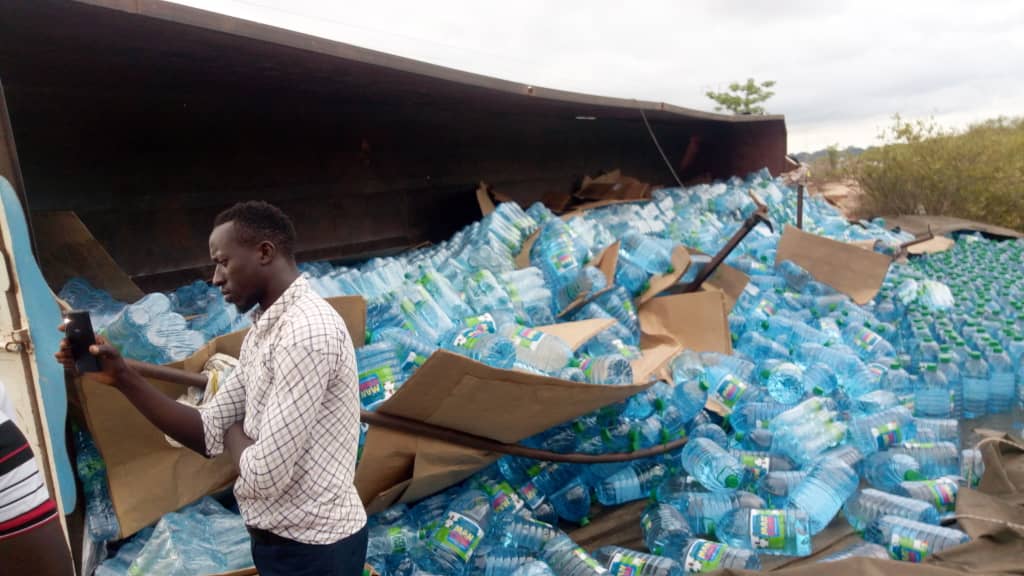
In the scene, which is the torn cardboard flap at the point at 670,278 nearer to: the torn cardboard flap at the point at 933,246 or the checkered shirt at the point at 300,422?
the checkered shirt at the point at 300,422

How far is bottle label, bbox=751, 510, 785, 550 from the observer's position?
2883 millimetres

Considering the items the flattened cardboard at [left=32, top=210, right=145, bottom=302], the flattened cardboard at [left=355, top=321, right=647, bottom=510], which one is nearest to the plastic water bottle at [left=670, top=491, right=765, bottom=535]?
the flattened cardboard at [left=355, top=321, right=647, bottom=510]

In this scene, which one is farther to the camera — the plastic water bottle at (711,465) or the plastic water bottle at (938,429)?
the plastic water bottle at (938,429)

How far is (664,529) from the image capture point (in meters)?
2.98

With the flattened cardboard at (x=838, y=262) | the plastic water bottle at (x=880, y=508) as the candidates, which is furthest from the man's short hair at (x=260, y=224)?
the flattened cardboard at (x=838, y=262)

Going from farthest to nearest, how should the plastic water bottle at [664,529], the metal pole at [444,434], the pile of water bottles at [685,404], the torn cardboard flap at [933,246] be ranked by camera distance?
the torn cardboard flap at [933,246] → the plastic water bottle at [664,529] → the pile of water bottles at [685,404] → the metal pole at [444,434]

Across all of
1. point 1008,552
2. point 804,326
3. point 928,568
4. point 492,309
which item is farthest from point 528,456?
point 804,326

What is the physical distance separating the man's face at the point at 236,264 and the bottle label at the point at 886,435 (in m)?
3.25

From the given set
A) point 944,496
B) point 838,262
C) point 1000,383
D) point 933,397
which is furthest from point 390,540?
point 838,262

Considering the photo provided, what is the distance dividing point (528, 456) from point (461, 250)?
2446 millimetres

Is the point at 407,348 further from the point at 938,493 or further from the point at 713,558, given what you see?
the point at 938,493

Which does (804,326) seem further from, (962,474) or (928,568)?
(928,568)

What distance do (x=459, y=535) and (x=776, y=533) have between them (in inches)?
51.0

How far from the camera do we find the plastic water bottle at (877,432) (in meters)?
3.62
